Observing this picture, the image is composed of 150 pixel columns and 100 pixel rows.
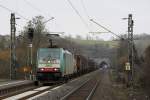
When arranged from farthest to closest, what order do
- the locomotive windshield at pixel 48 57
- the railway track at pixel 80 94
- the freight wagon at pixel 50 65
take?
1. the locomotive windshield at pixel 48 57
2. the freight wagon at pixel 50 65
3. the railway track at pixel 80 94

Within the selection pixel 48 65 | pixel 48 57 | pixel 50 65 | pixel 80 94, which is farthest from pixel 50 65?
pixel 80 94

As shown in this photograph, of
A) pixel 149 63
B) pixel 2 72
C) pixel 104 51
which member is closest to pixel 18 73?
pixel 2 72

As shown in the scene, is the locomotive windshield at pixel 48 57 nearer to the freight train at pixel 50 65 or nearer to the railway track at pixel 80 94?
the freight train at pixel 50 65

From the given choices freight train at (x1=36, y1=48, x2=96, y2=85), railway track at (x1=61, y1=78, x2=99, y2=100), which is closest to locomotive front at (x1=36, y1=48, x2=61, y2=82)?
freight train at (x1=36, y1=48, x2=96, y2=85)

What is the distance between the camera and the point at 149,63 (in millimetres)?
41844

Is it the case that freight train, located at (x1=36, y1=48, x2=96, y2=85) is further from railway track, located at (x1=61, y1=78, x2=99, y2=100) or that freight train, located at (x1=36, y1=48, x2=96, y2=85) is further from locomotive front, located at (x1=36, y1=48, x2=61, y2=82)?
railway track, located at (x1=61, y1=78, x2=99, y2=100)

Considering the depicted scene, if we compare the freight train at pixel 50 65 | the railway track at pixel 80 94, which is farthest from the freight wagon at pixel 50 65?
the railway track at pixel 80 94

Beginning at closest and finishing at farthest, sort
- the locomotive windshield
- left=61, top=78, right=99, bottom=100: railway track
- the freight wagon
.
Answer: left=61, top=78, right=99, bottom=100: railway track
the freight wagon
the locomotive windshield

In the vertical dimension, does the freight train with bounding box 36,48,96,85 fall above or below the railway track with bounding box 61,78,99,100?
above

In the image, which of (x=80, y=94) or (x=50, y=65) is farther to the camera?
(x=50, y=65)

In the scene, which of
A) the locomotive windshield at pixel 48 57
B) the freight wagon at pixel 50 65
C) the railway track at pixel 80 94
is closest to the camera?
the railway track at pixel 80 94

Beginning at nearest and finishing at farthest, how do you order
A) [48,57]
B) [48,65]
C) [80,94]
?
[80,94], [48,65], [48,57]

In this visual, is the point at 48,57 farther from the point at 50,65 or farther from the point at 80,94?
the point at 80,94

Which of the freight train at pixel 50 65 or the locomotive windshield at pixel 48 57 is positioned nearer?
the freight train at pixel 50 65
